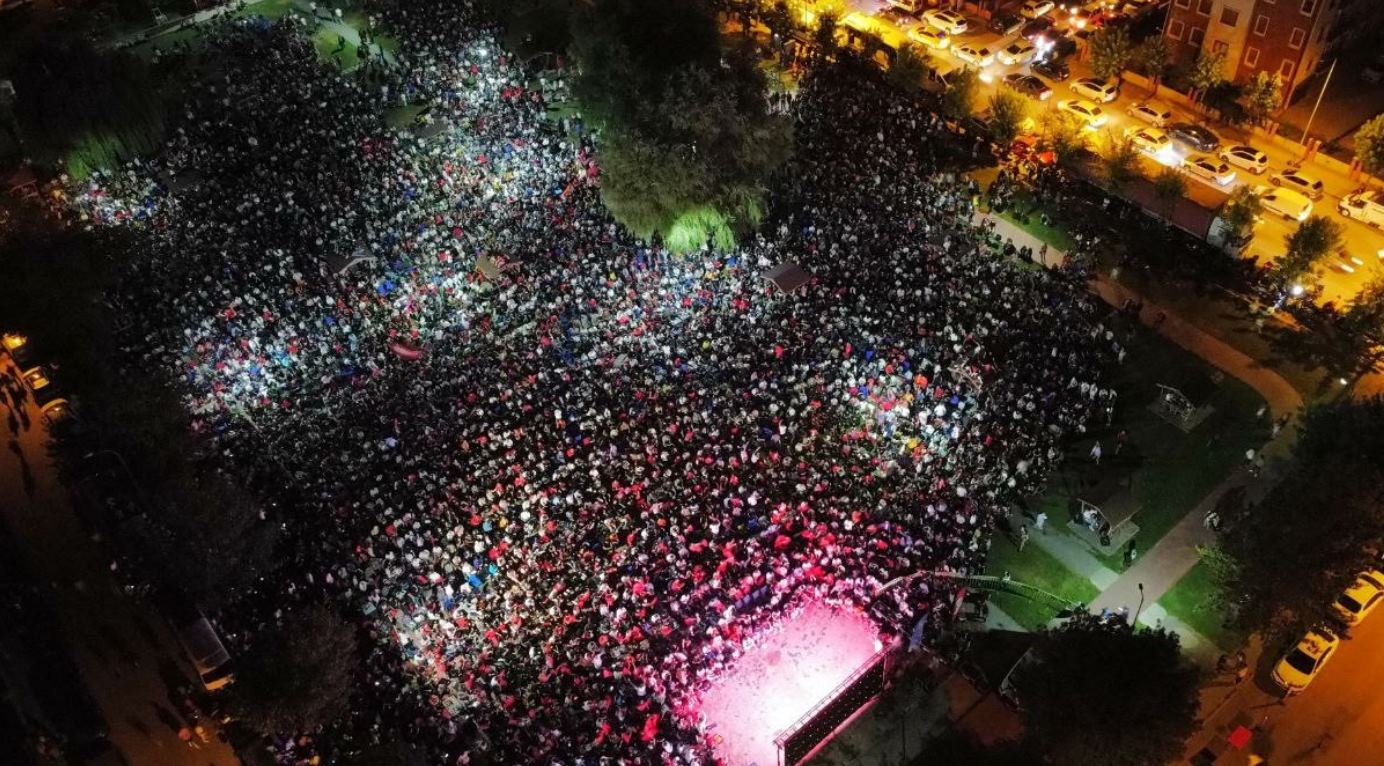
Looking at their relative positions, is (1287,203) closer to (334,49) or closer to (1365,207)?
(1365,207)

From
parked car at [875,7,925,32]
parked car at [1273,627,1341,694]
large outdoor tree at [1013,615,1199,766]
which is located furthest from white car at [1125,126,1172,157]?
large outdoor tree at [1013,615,1199,766]

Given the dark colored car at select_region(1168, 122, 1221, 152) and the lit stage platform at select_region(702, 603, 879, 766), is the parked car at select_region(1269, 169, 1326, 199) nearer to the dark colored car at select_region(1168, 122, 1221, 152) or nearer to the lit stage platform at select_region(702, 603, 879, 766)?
the dark colored car at select_region(1168, 122, 1221, 152)

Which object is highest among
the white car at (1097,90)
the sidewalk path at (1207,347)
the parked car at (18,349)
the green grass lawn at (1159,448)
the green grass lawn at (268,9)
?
the green grass lawn at (268,9)

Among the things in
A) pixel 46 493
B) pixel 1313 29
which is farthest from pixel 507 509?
pixel 1313 29

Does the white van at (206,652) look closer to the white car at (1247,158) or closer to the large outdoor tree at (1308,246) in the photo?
the large outdoor tree at (1308,246)

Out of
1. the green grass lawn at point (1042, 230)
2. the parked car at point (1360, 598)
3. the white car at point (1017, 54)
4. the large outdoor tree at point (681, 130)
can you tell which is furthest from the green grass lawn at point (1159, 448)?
the white car at point (1017, 54)

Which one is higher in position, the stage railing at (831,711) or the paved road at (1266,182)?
the paved road at (1266,182)

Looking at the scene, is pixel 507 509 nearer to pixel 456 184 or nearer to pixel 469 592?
pixel 469 592
